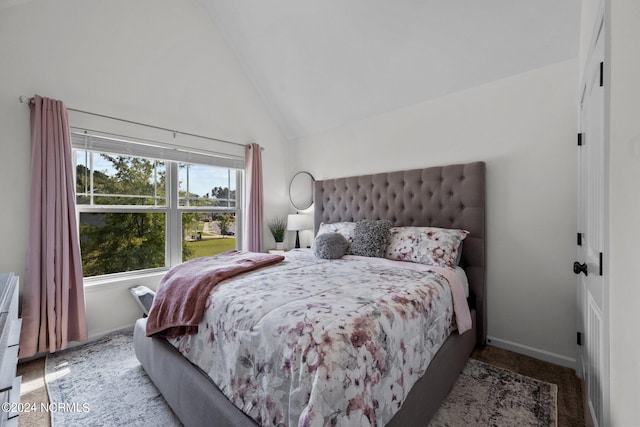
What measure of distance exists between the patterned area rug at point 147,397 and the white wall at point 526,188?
509 millimetres

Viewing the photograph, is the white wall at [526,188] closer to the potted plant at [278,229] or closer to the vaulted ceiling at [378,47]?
the vaulted ceiling at [378,47]

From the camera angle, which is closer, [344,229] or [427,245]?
[427,245]

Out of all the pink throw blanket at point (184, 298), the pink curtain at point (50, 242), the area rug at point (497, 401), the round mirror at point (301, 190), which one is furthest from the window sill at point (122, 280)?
the area rug at point (497, 401)

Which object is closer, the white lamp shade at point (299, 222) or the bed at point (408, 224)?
the bed at point (408, 224)

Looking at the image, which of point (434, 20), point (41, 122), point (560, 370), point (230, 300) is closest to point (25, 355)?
point (41, 122)

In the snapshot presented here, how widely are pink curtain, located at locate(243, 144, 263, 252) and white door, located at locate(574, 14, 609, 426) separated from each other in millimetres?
3184

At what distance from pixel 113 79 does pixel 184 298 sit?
7.95ft

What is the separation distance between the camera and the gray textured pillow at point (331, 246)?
103 inches

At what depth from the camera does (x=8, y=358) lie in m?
0.99

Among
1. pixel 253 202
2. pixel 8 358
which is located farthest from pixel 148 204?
pixel 8 358

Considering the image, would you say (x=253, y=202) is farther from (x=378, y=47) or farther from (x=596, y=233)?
(x=596, y=233)

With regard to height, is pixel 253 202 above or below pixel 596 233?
above

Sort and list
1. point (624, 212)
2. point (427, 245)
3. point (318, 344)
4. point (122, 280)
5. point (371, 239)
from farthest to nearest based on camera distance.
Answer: point (122, 280) → point (371, 239) → point (427, 245) → point (318, 344) → point (624, 212)

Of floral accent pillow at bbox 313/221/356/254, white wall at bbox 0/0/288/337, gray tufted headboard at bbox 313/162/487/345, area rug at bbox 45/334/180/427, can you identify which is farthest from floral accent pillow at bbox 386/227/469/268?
white wall at bbox 0/0/288/337
